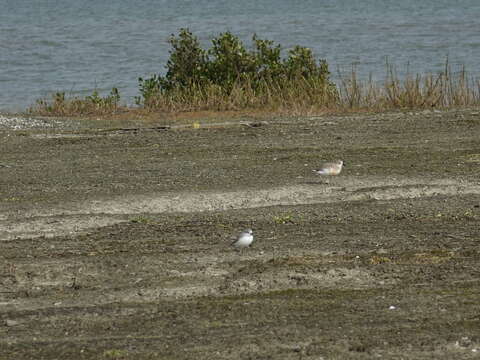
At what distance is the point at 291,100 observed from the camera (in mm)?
19281

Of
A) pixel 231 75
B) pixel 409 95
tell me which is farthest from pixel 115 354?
pixel 231 75

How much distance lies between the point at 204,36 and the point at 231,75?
975 inches

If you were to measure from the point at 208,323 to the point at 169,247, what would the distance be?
7.09 ft

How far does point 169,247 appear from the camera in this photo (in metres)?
9.17

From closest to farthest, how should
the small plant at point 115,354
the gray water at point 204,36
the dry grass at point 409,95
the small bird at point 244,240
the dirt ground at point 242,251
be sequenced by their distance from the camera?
the small plant at point 115,354 → the dirt ground at point 242,251 → the small bird at point 244,240 → the dry grass at point 409,95 → the gray water at point 204,36

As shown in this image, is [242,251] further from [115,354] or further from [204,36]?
[204,36]

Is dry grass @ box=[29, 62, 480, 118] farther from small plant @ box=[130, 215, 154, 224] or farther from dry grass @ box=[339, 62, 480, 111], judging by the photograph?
small plant @ box=[130, 215, 154, 224]

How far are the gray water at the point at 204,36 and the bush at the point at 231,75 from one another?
4.43m

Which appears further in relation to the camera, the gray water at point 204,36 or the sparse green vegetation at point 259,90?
the gray water at point 204,36

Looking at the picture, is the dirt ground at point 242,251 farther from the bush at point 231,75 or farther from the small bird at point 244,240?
the bush at point 231,75

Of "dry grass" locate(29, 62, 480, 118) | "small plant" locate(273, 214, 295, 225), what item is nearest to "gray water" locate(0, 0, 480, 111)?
"dry grass" locate(29, 62, 480, 118)

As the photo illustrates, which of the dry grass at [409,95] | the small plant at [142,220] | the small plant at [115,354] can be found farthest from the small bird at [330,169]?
the dry grass at [409,95]

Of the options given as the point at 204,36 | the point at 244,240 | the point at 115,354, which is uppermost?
the point at 115,354

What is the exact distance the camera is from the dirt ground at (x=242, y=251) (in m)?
6.83
